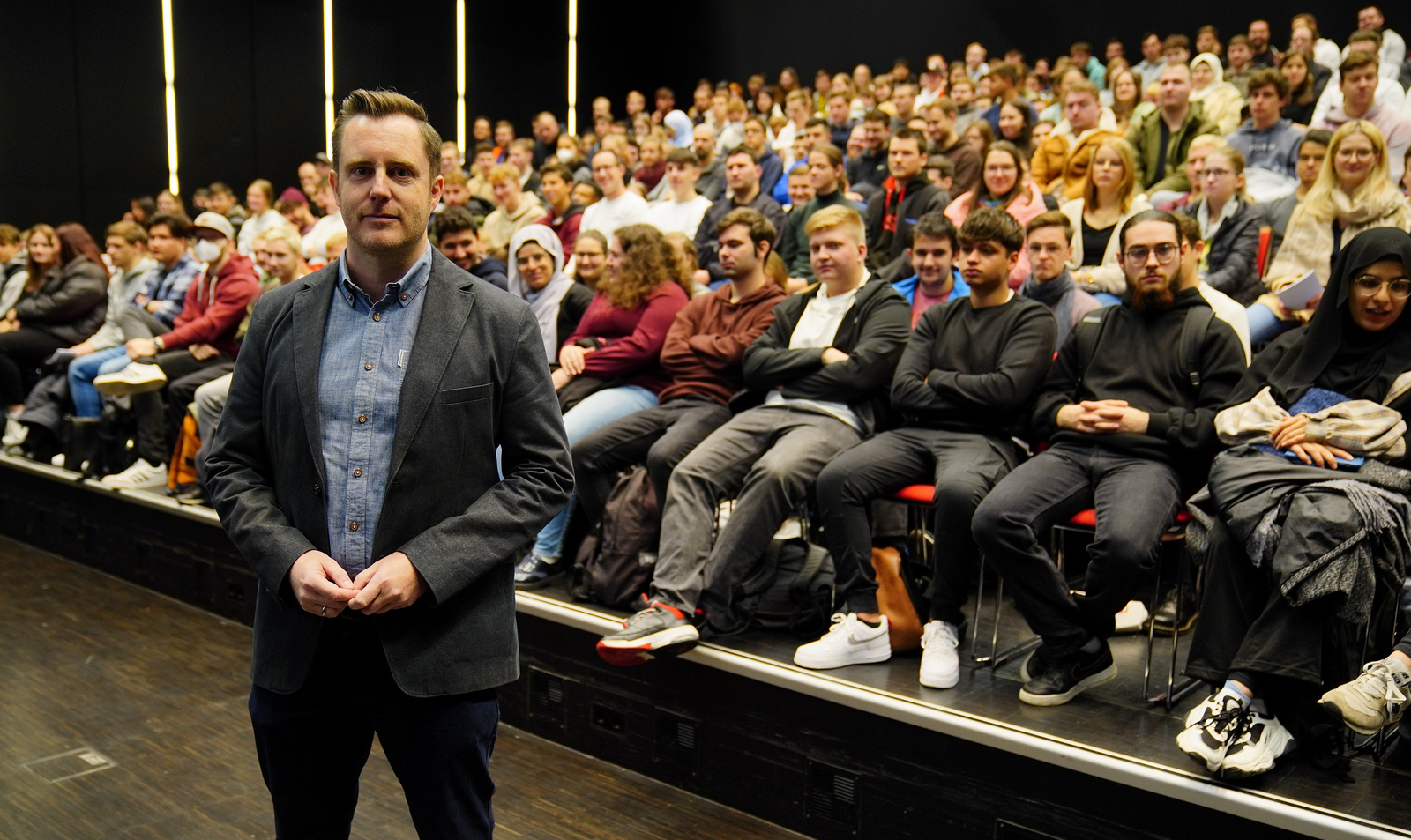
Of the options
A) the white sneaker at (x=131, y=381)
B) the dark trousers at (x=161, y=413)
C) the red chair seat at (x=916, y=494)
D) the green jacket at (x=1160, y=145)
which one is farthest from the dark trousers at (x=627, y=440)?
the green jacket at (x=1160, y=145)

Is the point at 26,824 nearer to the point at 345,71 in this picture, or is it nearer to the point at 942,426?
the point at 942,426

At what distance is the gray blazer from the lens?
136 cm

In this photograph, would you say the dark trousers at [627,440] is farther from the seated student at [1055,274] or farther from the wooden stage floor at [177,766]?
the seated student at [1055,274]

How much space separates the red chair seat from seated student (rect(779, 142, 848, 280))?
2.22m

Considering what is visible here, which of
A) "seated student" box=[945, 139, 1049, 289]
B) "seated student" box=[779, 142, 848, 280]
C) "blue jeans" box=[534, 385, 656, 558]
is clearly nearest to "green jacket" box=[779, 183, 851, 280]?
"seated student" box=[779, 142, 848, 280]

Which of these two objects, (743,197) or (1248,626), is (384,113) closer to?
(1248,626)

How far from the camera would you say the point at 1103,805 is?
6.68 ft

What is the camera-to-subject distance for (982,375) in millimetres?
2840

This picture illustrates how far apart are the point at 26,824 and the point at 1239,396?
2857 mm

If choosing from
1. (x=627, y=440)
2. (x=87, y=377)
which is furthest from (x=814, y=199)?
(x=87, y=377)

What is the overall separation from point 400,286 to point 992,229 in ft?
6.24

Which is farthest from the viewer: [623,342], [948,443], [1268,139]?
[1268,139]

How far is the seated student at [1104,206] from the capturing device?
3801 millimetres

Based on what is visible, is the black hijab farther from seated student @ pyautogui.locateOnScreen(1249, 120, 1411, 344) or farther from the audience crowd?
seated student @ pyautogui.locateOnScreen(1249, 120, 1411, 344)
